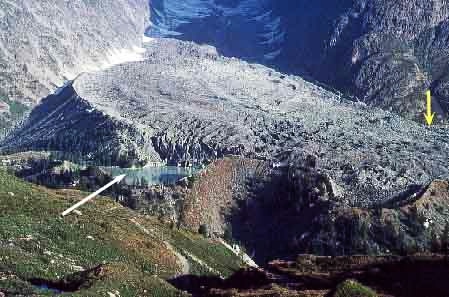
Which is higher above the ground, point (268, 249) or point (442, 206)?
point (442, 206)

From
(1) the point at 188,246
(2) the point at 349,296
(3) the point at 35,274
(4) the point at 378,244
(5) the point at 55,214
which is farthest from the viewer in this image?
(4) the point at 378,244

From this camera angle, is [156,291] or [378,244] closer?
[156,291]

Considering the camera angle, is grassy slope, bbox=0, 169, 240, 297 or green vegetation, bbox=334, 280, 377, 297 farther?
grassy slope, bbox=0, 169, 240, 297

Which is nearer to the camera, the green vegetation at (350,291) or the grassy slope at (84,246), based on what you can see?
the green vegetation at (350,291)

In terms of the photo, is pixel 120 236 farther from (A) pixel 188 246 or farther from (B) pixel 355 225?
(B) pixel 355 225

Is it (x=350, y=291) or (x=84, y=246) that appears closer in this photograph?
(x=350, y=291)

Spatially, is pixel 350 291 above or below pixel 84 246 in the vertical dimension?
below

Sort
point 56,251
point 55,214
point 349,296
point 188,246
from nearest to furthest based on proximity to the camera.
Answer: point 349,296 < point 56,251 < point 55,214 < point 188,246

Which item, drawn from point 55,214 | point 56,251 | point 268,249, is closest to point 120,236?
point 55,214
